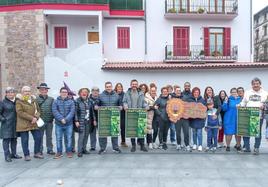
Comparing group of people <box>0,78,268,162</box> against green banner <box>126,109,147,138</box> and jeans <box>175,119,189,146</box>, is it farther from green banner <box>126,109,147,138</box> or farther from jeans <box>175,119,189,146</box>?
green banner <box>126,109,147,138</box>

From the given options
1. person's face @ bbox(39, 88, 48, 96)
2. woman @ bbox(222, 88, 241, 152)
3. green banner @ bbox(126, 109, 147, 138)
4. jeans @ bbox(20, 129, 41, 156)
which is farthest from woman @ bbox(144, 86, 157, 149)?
jeans @ bbox(20, 129, 41, 156)

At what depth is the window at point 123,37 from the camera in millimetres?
20953

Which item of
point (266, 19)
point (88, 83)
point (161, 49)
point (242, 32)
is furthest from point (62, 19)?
point (266, 19)

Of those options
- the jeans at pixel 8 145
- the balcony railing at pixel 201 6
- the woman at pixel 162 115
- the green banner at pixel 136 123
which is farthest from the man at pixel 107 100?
the balcony railing at pixel 201 6

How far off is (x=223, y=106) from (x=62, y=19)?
1451cm

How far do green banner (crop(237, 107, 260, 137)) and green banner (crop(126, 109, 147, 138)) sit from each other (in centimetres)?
251

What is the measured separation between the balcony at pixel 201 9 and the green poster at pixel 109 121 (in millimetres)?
14426

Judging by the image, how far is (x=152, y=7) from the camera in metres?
21.4

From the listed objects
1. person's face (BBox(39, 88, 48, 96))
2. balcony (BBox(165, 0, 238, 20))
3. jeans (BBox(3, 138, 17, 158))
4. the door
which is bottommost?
jeans (BBox(3, 138, 17, 158))

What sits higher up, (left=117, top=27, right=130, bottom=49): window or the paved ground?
(left=117, top=27, right=130, bottom=49): window

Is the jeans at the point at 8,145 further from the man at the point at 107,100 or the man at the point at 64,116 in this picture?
the man at the point at 107,100

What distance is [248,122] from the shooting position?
7.93 metres

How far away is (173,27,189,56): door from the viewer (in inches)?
851

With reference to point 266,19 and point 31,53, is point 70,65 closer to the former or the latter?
point 31,53
